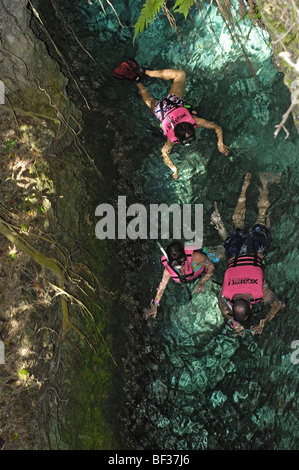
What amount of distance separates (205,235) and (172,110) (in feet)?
6.71

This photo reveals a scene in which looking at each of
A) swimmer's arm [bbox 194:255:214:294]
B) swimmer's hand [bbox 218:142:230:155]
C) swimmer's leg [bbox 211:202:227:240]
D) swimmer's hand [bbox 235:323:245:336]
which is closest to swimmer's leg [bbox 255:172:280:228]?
swimmer's leg [bbox 211:202:227:240]

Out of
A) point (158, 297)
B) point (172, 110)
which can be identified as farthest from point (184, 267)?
point (172, 110)

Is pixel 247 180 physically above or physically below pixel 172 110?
below

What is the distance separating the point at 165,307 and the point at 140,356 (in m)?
0.85

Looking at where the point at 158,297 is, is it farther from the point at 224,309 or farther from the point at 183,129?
the point at 183,129

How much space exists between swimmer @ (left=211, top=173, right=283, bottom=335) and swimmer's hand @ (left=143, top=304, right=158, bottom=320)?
1.03 meters

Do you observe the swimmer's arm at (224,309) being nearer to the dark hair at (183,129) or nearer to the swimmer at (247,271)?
the swimmer at (247,271)

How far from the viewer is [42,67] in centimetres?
584

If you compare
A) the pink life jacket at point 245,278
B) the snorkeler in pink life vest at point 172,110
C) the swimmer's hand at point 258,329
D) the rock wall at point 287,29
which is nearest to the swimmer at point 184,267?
the pink life jacket at point 245,278

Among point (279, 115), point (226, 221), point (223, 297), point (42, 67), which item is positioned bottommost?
point (223, 297)

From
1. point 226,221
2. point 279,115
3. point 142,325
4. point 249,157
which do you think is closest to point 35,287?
point 142,325

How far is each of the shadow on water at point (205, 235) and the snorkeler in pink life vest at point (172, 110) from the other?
19 cm

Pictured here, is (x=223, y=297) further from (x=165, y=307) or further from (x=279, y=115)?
(x=279, y=115)

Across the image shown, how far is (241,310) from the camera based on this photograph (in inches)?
197
